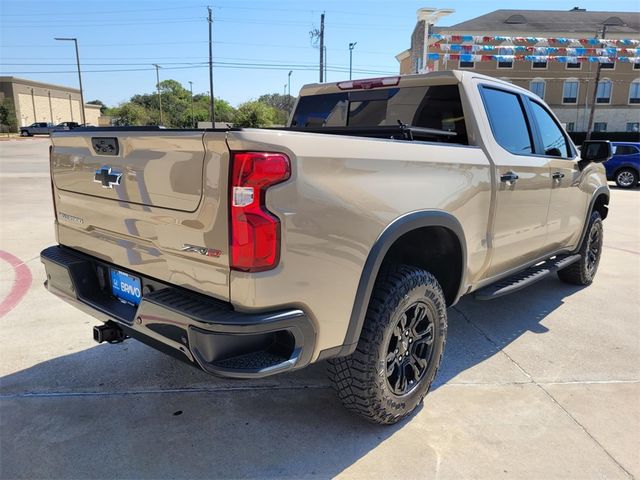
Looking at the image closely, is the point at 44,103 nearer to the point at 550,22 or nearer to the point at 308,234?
the point at 550,22

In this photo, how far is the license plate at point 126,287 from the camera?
253 cm

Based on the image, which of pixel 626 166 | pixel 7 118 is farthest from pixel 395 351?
pixel 7 118

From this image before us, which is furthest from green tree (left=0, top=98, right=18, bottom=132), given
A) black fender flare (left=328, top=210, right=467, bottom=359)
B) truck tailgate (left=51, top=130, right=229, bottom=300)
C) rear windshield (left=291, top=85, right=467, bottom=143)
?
black fender flare (left=328, top=210, right=467, bottom=359)

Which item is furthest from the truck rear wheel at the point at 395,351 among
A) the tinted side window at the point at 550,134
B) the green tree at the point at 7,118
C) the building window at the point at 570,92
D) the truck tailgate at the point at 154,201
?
the green tree at the point at 7,118

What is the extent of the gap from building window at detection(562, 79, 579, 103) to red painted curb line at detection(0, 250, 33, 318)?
169 ft

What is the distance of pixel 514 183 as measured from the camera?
3.55 m

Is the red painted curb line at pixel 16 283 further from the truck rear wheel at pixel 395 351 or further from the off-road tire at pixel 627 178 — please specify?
the off-road tire at pixel 627 178

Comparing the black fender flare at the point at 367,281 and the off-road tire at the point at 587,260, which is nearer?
the black fender flare at the point at 367,281

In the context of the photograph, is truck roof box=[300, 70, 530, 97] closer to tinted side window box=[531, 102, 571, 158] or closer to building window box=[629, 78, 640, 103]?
tinted side window box=[531, 102, 571, 158]

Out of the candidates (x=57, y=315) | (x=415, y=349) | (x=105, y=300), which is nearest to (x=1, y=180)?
(x=57, y=315)

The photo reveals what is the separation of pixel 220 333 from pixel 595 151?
4200 millimetres

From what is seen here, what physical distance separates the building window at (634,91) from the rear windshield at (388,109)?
5466cm

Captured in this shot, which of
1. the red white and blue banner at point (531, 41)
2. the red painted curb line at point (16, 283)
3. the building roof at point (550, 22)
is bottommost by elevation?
the red painted curb line at point (16, 283)

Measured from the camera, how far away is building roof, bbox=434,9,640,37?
46.5 meters
